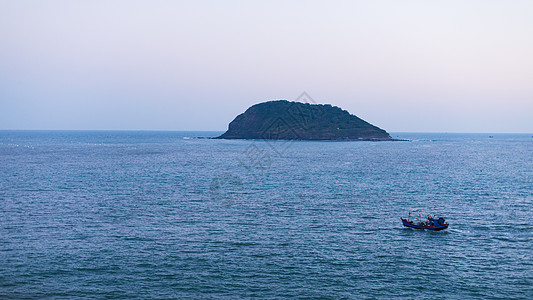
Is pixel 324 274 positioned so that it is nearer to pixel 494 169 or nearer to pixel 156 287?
pixel 156 287

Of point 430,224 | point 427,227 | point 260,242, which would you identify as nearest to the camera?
point 260,242

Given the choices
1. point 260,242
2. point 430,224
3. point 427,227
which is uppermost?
point 430,224

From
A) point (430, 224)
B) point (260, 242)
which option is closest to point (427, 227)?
point (430, 224)

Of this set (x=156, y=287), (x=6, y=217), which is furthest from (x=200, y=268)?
(x=6, y=217)

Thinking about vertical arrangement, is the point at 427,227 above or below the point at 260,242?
above

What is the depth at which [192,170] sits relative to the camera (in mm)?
119250

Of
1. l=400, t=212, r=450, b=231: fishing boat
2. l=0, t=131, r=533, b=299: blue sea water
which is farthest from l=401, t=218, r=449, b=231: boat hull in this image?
l=0, t=131, r=533, b=299: blue sea water

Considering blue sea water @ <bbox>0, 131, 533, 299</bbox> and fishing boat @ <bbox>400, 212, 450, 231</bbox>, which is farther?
fishing boat @ <bbox>400, 212, 450, 231</bbox>

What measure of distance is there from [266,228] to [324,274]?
16.0 m

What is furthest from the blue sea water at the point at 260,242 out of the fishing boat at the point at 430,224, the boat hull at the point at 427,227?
the fishing boat at the point at 430,224

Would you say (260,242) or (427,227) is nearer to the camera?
(260,242)

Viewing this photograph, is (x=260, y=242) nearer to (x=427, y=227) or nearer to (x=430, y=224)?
(x=427, y=227)

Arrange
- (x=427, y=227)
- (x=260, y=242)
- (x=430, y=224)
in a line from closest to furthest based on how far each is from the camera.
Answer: (x=260, y=242)
(x=427, y=227)
(x=430, y=224)

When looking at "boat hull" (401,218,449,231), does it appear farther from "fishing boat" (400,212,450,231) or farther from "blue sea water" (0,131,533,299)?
"blue sea water" (0,131,533,299)
